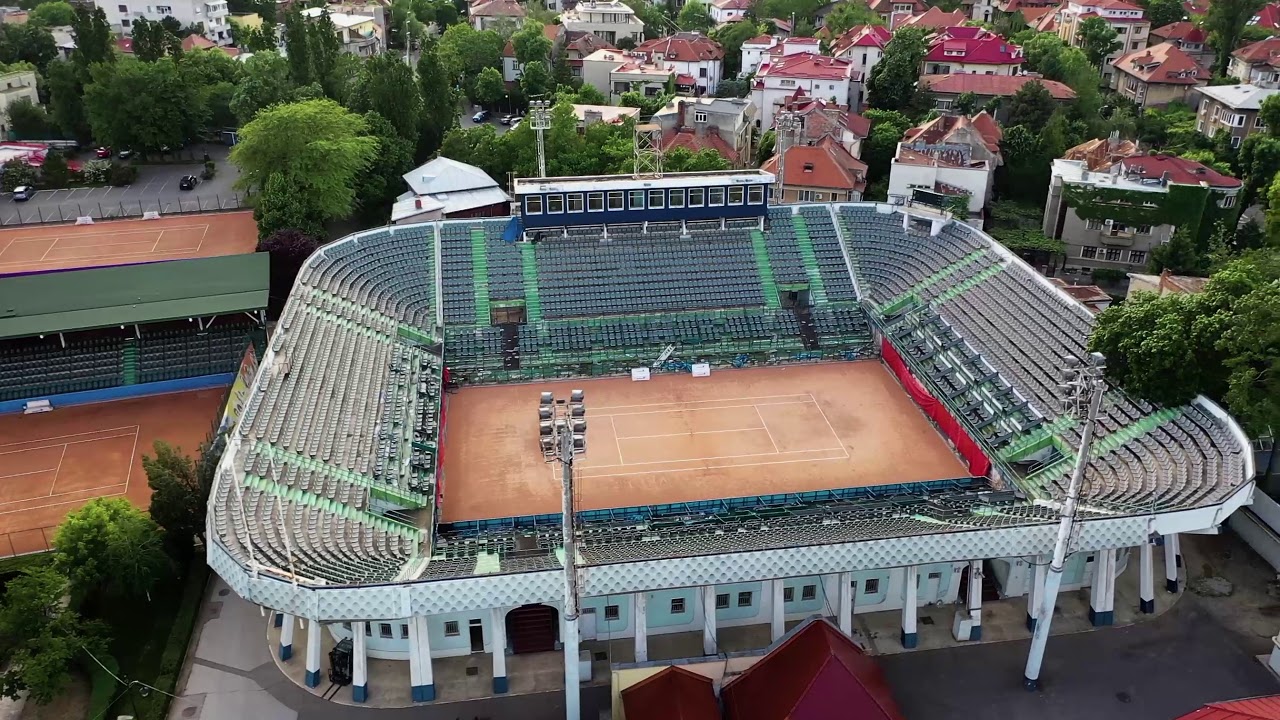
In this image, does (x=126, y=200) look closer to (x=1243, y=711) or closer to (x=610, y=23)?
(x=610, y=23)

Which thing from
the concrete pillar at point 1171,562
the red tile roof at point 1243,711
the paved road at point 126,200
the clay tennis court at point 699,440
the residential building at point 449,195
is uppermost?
the residential building at point 449,195

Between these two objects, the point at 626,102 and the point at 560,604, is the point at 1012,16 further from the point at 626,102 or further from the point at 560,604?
the point at 560,604

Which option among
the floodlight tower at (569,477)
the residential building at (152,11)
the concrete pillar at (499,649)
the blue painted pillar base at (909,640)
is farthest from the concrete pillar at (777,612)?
the residential building at (152,11)

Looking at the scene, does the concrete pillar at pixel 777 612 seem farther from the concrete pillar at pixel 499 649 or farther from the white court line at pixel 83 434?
the white court line at pixel 83 434

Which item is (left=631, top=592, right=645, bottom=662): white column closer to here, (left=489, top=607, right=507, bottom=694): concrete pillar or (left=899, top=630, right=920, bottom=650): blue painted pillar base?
(left=489, top=607, right=507, bottom=694): concrete pillar

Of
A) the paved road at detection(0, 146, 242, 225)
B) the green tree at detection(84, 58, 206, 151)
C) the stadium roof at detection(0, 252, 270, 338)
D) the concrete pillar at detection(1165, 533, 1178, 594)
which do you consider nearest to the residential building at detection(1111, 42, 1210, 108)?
the concrete pillar at detection(1165, 533, 1178, 594)

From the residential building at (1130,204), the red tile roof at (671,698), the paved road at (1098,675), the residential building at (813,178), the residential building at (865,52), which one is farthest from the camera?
the residential building at (865,52)

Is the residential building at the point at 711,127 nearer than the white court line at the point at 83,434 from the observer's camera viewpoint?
No

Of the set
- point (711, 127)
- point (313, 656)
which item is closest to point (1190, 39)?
point (711, 127)
